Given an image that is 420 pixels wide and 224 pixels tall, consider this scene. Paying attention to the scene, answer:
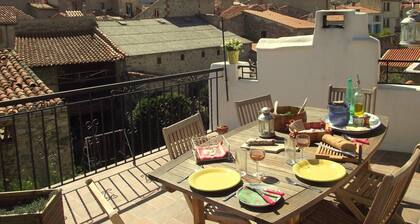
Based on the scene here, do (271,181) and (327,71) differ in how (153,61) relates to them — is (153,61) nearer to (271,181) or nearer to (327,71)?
(327,71)

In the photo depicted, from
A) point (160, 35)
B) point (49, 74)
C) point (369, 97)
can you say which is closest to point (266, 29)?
point (160, 35)

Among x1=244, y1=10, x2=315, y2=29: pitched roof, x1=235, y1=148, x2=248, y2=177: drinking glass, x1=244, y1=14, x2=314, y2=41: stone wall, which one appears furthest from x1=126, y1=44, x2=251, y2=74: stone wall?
x1=235, y1=148, x2=248, y2=177: drinking glass

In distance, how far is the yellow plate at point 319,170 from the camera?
2.53 metres

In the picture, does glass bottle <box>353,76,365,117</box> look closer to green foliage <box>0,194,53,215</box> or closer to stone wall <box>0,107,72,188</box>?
green foliage <box>0,194,53,215</box>

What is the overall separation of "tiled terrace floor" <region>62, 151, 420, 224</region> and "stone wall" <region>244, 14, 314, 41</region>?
23714 millimetres

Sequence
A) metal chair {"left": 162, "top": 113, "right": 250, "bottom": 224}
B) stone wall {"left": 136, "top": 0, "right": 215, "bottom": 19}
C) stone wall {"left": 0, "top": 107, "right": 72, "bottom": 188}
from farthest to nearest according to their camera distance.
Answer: stone wall {"left": 136, "top": 0, "right": 215, "bottom": 19} → stone wall {"left": 0, "top": 107, "right": 72, "bottom": 188} → metal chair {"left": 162, "top": 113, "right": 250, "bottom": 224}

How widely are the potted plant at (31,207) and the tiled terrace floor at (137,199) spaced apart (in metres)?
0.92

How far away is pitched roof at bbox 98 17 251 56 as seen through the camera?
2285 cm

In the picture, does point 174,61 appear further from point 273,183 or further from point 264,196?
point 264,196

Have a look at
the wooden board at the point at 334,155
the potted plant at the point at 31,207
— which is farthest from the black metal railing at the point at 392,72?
the potted plant at the point at 31,207

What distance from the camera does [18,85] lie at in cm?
971

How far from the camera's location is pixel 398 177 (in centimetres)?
210

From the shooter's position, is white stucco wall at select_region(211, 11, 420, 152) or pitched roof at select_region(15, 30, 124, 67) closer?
white stucco wall at select_region(211, 11, 420, 152)

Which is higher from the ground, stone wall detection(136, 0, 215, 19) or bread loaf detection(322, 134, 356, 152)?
stone wall detection(136, 0, 215, 19)
